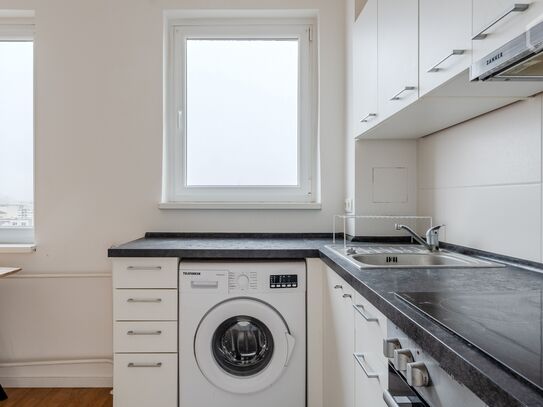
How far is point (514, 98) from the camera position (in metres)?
1.23

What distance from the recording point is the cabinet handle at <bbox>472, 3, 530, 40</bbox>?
745 millimetres

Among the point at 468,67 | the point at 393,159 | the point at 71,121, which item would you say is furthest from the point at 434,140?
the point at 71,121

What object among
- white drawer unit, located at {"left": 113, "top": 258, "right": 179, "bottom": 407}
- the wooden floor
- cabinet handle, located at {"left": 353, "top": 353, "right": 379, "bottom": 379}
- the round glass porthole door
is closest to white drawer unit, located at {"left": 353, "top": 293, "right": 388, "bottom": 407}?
cabinet handle, located at {"left": 353, "top": 353, "right": 379, "bottom": 379}

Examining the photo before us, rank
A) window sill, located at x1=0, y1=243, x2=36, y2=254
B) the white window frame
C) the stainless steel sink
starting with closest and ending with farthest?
the stainless steel sink < window sill, located at x1=0, y1=243, x2=36, y2=254 < the white window frame

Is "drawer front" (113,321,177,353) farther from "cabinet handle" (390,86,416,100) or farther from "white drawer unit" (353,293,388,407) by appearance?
"cabinet handle" (390,86,416,100)

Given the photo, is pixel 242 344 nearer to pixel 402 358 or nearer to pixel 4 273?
pixel 402 358

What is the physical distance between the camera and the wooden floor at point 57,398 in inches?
80.3

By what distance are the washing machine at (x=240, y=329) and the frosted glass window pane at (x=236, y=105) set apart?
80cm

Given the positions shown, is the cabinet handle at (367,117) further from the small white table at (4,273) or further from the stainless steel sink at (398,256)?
the small white table at (4,273)

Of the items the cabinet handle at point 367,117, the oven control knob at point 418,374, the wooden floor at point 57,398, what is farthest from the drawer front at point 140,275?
the oven control knob at point 418,374

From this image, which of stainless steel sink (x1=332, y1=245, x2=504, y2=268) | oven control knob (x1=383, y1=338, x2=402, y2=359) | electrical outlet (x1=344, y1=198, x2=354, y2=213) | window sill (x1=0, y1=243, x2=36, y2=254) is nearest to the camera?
oven control knob (x1=383, y1=338, x2=402, y2=359)

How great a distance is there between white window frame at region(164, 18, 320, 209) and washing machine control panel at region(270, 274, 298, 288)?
69 cm

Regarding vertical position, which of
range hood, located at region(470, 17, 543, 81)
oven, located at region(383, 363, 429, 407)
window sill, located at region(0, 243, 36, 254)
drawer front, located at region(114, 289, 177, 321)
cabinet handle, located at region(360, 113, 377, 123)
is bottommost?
drawer front, located at region(114, 289, 177, 321)

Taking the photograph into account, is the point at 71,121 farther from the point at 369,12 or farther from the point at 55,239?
the point at 369,12
